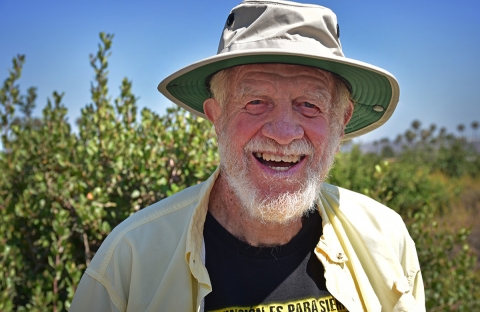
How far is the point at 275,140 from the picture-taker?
193 cm

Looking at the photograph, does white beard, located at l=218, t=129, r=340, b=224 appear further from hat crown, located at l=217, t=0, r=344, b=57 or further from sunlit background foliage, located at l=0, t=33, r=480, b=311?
sunlit background foliage, located at l=0, t=33, r=480, b=311

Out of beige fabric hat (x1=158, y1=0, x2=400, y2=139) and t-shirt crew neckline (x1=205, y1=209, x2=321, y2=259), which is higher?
beige fabric hat (x1=158, y1=0, x2=400, y2=139)

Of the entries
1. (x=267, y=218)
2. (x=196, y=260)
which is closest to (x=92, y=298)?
(x=196, y=260)

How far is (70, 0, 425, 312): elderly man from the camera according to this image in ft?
6.04

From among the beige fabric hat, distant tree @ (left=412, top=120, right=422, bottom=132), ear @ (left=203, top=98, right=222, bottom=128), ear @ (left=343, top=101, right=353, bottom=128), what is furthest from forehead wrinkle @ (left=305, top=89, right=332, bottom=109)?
distant tree @ (left=412, top=120, right=422, bottom=132)

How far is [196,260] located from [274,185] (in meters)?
0.48

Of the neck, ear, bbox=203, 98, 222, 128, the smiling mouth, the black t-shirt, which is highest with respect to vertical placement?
ear, bbox=203, 98, 222, 128

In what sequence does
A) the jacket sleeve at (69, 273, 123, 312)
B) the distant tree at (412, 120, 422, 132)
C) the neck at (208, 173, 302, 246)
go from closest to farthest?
the jacket sleeve at (69, 273, 123, 312), the neck at (208, 173, 302, 246), the distant tree at (412, 120, 422, 132)

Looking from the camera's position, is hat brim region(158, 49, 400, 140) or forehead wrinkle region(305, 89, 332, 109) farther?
forehead wrinkle region(305, 89, 332, 109)

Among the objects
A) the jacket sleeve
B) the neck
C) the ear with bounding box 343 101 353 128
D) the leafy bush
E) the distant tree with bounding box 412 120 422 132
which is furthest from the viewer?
the distant tree with bounding box 412 120 422 132

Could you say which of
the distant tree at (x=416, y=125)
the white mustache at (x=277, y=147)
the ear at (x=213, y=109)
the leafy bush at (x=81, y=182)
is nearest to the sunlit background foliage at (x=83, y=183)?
the leafy bush at (x=81, y=182)

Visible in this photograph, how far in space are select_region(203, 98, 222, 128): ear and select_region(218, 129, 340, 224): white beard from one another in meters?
0.19

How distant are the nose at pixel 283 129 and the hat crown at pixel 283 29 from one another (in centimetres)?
30

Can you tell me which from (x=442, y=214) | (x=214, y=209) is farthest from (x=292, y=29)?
(x=442, y=214)
